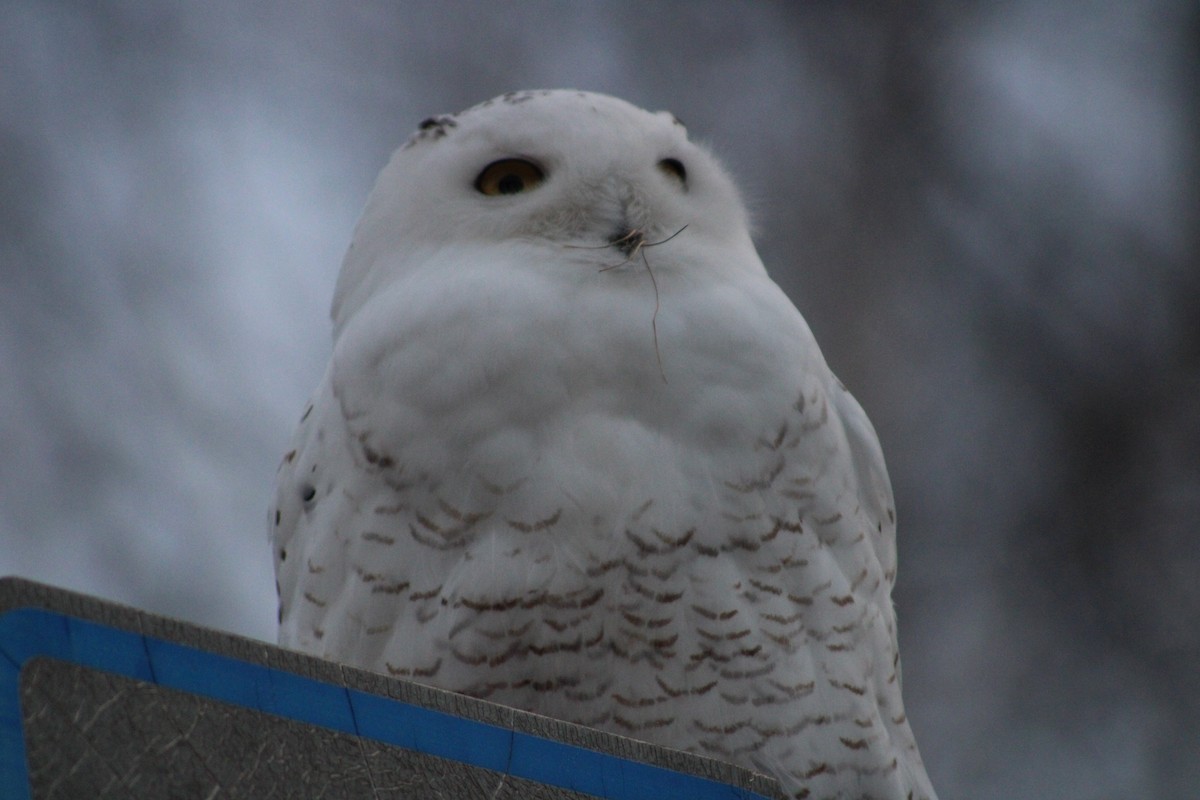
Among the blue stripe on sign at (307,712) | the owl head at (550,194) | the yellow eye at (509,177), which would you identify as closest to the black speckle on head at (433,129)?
the owl head at (550,194)

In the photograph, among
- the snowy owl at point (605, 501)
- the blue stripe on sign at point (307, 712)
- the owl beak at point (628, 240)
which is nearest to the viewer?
the blue stripe on sign at point (307, 712)

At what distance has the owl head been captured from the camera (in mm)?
1680

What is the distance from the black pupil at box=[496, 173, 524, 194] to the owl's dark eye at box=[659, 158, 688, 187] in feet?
0.68

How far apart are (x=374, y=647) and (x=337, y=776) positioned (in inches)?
24.1

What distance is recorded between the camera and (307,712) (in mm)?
957

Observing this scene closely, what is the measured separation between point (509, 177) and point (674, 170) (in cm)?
25

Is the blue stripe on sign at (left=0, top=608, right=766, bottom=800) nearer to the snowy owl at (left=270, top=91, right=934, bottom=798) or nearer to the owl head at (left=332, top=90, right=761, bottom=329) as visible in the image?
the snowy owl at (left=270, top=91, right=934, bottom=798)

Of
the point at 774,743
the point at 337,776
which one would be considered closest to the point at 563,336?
the point at 774,743

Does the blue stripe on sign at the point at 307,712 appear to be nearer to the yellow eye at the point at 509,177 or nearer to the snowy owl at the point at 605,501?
the snowy owl at the point at 605,501

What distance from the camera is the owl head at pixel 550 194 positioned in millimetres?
1680

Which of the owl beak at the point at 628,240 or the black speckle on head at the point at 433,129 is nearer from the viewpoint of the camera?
the owl beak at the point at 628,240

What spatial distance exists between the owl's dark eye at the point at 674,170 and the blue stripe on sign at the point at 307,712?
1000 millimetres

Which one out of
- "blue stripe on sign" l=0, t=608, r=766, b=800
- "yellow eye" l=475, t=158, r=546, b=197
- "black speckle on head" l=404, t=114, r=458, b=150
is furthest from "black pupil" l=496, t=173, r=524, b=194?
"blue stripe on sign" l=0, t=608, r=766, b=800

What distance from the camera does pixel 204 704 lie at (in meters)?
0.91
